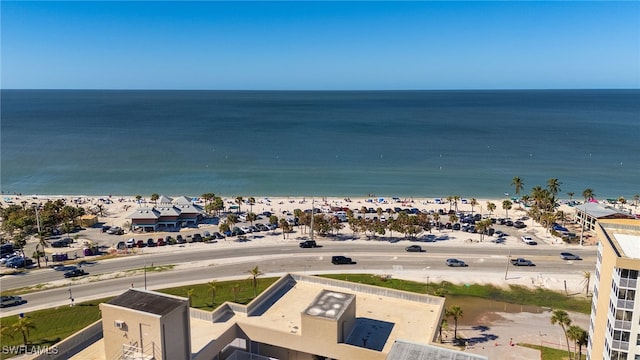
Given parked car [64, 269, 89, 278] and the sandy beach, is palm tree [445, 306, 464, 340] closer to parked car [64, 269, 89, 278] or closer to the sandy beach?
the sandy beach

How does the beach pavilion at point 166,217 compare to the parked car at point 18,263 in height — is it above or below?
above

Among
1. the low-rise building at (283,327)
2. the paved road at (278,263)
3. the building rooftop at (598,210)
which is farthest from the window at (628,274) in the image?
the building rooftop at (598,210)

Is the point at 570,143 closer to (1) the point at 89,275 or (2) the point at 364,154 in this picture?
(2) the point at 364,154

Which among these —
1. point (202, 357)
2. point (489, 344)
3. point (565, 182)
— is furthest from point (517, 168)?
point (202, 357)

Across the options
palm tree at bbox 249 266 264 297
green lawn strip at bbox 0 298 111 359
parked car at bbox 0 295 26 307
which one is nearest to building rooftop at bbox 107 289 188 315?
green lawn strip at bbox 0 298 111 359

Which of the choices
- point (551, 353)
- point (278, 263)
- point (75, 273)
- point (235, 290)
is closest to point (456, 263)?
point (551, 353)

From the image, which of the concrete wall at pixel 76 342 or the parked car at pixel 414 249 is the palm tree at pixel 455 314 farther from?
the concrete wall at pixel 76 342
